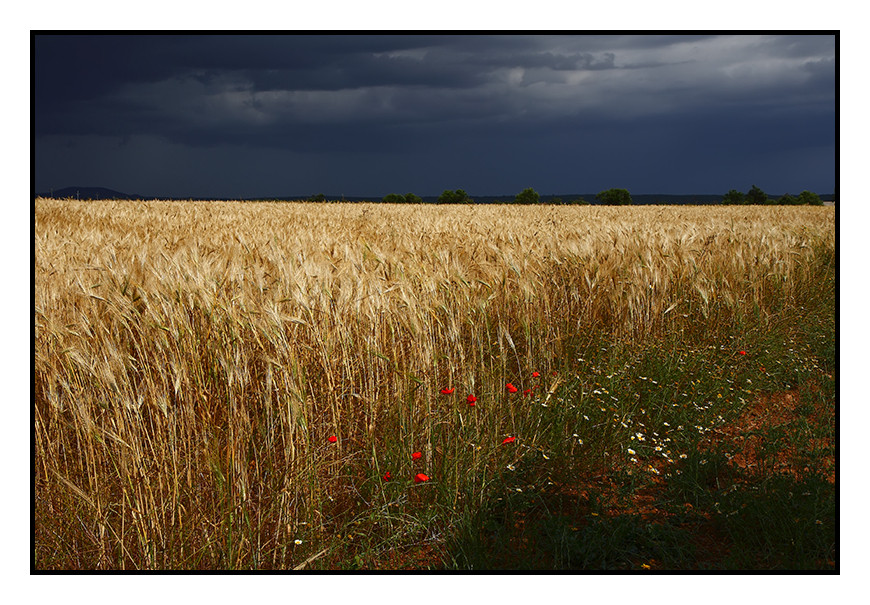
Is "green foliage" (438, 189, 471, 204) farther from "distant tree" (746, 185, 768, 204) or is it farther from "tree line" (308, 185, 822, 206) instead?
"distant tree" (746, 185, 768, 204)

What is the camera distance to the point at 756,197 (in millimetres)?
36812

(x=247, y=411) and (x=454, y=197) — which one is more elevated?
(x=454, y=197)

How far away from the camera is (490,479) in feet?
7.66

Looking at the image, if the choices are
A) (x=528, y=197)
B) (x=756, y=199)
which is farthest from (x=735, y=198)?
(x=528, y=197)

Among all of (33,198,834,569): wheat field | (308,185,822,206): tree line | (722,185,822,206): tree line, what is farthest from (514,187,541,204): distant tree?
(33,198,834,569): wheat field

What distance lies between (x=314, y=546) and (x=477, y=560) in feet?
1.78

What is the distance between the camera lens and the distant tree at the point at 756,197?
36375 millimetres

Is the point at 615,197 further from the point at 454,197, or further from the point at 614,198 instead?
the point at 454,197

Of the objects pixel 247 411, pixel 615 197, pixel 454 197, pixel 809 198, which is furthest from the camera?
pixel 615 197

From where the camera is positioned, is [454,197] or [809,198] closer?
[809,198]

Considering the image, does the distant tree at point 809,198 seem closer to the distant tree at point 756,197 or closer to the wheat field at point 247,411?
the distant tree at point 756,197

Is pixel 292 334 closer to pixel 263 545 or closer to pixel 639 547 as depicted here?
pixel 263 545

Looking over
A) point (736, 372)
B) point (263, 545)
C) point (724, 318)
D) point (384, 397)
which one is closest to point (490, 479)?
point (384, 397)

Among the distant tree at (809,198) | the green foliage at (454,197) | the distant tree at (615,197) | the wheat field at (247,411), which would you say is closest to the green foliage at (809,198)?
the distant tree at (809,198)
